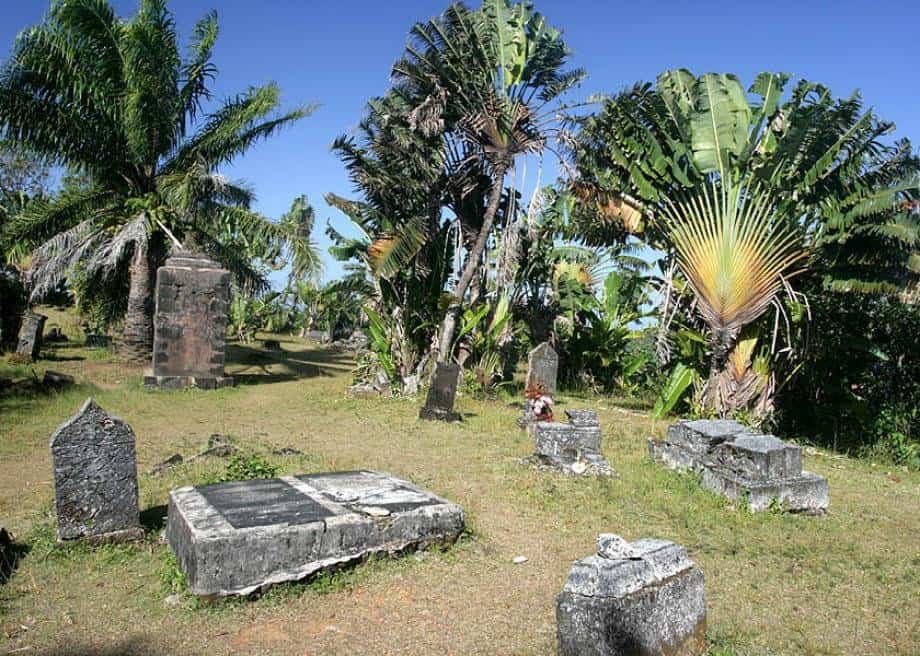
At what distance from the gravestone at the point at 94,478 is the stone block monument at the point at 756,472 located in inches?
223

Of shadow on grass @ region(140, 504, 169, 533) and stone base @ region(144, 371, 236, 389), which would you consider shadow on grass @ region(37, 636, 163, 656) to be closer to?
shadow on grass @ region(140, 504, 169, 533)

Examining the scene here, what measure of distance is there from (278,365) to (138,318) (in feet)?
13.1

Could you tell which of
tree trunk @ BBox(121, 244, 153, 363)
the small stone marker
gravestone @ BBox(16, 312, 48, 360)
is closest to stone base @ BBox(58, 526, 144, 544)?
the small stone marker

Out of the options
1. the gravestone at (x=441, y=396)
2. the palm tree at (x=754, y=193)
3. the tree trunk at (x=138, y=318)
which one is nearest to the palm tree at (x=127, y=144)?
the tree trunk at (x=138, y=318)

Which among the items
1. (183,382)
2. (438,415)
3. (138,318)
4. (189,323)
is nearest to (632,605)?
(438,415)

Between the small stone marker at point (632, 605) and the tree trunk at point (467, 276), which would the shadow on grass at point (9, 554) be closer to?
the small stone marker at point (632, 605)

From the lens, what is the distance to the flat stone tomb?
15.3 ft

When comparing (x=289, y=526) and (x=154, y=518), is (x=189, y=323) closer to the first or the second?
(x=154, y=518)

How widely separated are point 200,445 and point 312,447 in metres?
1.42

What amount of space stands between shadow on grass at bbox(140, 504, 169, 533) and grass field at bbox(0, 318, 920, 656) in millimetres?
28

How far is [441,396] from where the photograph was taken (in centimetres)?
1180

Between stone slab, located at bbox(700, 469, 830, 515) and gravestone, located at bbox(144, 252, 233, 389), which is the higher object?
gravestone, located at bbox(144, 252, 233, 389)

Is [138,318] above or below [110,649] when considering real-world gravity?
above

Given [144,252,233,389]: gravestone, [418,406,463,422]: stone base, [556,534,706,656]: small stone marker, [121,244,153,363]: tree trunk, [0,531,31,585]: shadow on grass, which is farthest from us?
[121,244,153,363]: tree trunk
